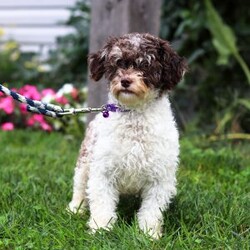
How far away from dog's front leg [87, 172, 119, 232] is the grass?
0.08 meters

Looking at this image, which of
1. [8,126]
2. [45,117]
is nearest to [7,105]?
[8,126]

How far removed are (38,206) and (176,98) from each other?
478 cm

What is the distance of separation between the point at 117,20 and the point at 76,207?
2646 millimetres

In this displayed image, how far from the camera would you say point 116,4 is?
6520 millimetres

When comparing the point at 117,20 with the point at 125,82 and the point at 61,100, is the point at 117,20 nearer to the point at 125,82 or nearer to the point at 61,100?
the point at 61,100

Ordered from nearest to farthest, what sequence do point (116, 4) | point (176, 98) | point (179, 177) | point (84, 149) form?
point (84, 149)
point (179, 177)
point (116, 4)
point (176, 98)

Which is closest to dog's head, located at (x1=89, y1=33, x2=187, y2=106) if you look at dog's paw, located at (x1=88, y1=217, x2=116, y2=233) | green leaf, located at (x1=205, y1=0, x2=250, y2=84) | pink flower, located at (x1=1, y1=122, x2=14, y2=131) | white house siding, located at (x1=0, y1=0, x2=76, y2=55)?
dog's paw, located at (x1=88, y1=217, x2=116, y2=233)

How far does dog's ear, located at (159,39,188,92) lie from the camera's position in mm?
4035

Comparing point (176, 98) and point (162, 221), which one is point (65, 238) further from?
point (176, 98)

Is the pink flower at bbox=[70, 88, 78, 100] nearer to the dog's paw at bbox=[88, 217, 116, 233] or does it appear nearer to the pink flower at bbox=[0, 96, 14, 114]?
the pink flower at bbox=[0, 96, 14, 114]

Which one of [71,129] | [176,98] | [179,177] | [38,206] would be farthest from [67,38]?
[38,206]

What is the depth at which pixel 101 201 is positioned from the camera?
13.5ft

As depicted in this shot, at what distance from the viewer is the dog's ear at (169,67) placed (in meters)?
4.04

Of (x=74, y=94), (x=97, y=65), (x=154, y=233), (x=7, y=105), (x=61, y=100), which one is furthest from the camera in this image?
(x=7, y=105)
